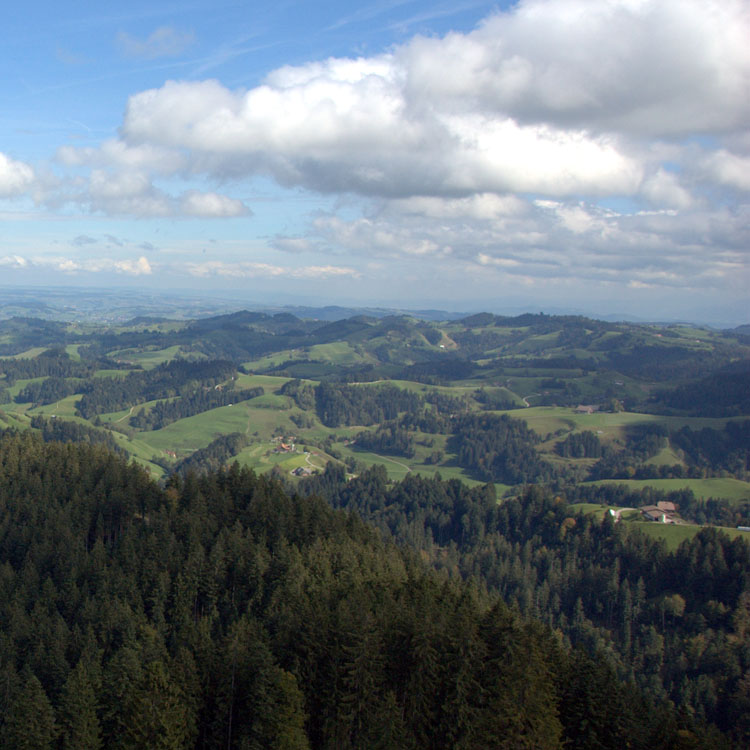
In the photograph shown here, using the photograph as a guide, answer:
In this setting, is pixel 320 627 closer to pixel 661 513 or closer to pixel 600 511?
pixel 600 511

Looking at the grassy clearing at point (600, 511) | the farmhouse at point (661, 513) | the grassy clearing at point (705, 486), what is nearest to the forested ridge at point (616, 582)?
the grassy clearing at point (600, 511)

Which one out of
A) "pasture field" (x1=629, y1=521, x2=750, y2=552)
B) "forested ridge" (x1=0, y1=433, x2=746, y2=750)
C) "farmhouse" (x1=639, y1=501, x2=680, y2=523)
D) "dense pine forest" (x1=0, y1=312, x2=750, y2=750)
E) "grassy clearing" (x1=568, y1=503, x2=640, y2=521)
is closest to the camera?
"forested ridge" (x1=0, y1=433, x2=746, y2=750)

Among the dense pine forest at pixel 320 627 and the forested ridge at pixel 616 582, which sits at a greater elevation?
the dense pine forest at pixel 320 627

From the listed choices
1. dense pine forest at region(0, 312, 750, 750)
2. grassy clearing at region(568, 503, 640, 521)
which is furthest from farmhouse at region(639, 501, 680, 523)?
dense pine forest at region(0, 312, 750, 750)

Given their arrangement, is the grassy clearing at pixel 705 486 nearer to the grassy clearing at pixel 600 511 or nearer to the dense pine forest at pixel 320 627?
the grassy clearing at pixel 600 511

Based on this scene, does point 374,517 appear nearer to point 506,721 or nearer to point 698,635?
point 698,635

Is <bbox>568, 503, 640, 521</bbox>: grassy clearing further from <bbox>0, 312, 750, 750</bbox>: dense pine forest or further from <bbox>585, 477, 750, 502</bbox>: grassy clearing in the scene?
<bbox>585, 477, 750, 502</bbox>: grassy clearing
